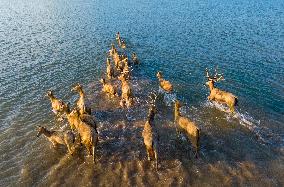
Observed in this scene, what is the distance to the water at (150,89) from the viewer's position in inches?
669

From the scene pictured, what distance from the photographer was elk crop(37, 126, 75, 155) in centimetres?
1777

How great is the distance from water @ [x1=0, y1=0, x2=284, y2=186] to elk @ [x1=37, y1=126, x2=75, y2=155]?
50 centimetres

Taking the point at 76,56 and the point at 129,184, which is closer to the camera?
the point at 129,184

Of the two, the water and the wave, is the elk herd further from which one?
the water

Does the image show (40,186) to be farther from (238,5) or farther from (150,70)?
(238,5)

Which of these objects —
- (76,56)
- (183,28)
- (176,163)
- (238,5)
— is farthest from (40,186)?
(238,5)

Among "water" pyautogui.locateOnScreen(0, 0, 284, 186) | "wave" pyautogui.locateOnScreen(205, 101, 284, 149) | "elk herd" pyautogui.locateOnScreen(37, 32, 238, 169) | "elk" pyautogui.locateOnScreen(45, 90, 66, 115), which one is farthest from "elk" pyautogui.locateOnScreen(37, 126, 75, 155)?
"wave" pyautogui.locateOnScreen(205, 101, 284, 149)

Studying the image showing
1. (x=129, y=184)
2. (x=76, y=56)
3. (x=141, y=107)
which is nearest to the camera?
(x=129, y=184)

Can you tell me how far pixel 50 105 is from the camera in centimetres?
2330

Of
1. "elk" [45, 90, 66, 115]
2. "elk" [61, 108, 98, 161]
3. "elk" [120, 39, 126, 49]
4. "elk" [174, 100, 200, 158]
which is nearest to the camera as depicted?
"elk" [61, 108, 98, 161]

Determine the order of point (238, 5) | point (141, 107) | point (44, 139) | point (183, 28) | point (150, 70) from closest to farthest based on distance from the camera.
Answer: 1. point (44, 139)
2. point (141, 107)
3. point (150, 70)
4. point (183, 28)
5. point (238, 5)

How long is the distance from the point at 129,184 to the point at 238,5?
45533 millimetres

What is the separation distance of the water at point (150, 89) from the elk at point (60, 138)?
50 cm

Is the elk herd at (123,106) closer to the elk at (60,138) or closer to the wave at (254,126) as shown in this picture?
the elk at (60,138)
